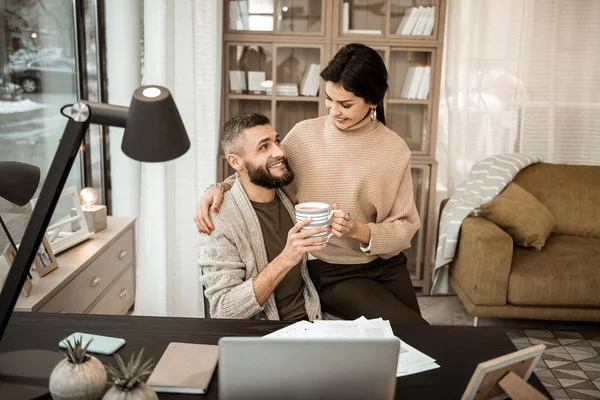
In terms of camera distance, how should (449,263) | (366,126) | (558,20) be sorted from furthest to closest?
(558,20), (449,263), (366,126)

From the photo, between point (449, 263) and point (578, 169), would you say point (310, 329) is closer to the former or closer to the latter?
point (449, 263)

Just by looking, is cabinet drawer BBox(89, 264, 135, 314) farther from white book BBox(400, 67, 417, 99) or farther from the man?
white book BBox(400, 67, 417, 99)

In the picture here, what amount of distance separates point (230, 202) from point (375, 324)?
0.61m

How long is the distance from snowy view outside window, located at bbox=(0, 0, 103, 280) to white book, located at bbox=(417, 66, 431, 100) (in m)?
1.90

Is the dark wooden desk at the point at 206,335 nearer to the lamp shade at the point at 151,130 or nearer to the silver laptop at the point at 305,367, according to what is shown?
the silver laptop at the point at 305,367

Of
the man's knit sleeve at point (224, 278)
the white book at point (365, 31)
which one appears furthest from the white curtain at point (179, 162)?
the man's knit sleeve at point (224, 278)

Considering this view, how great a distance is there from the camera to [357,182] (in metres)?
2.14

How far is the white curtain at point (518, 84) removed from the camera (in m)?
3.95

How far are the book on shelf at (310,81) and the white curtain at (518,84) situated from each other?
0.90 m

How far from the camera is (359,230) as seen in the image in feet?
6.53

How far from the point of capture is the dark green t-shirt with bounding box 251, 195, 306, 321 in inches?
75.9

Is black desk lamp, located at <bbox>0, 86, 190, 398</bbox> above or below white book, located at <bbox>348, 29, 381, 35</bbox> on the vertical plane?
below

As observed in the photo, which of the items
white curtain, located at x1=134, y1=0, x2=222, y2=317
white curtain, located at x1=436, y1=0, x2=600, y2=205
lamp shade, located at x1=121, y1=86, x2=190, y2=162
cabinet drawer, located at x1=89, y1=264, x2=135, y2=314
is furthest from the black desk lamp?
white curtain, located at x1=436, y1=0, x2=600, y2=205

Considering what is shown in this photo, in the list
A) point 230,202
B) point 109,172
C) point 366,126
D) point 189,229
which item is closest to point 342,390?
point 230,202
